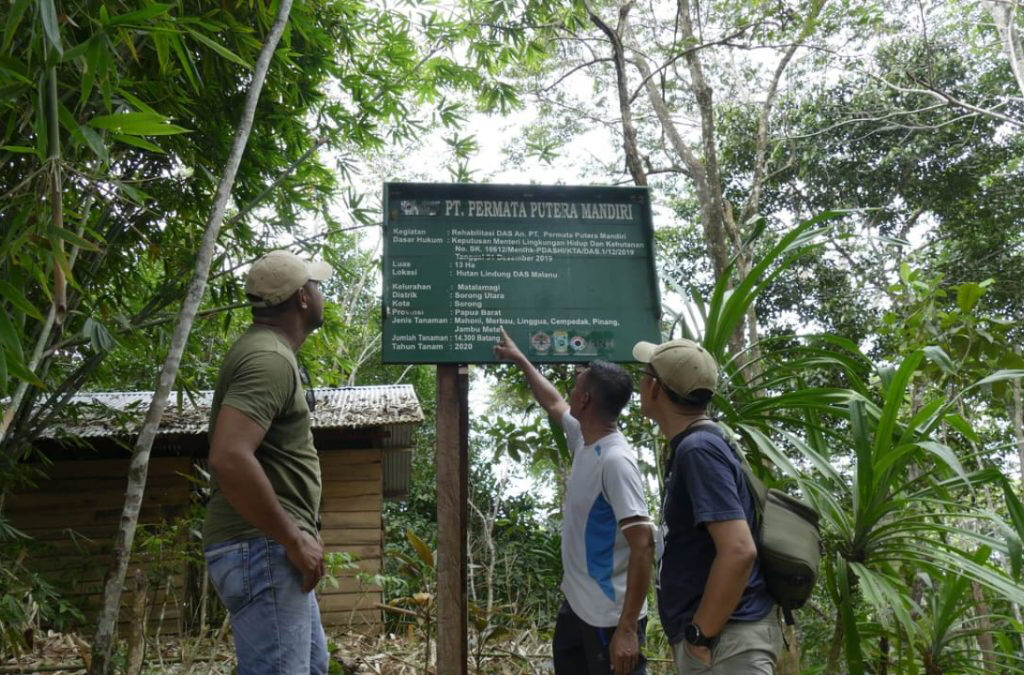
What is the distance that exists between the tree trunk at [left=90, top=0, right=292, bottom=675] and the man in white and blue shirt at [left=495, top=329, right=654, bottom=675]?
164 cm

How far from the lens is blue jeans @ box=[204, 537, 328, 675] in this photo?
2242mm

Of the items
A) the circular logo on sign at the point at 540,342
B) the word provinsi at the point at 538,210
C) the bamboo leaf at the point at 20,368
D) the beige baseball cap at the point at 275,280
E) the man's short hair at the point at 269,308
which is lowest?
the bamboo leaf at the point at 20,368

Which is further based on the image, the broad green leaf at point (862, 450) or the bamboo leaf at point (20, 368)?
the broad green leaf at point (862, 450)

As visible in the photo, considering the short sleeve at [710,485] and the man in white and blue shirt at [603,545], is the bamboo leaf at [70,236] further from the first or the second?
the short sleeve at [710,485]

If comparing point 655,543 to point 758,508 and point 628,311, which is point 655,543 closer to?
point 758,508

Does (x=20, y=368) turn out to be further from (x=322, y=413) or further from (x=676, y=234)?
(x=676, y=234)

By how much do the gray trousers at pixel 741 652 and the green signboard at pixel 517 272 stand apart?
1.72 meters

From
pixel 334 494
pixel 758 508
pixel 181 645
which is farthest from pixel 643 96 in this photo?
pixel 758 508

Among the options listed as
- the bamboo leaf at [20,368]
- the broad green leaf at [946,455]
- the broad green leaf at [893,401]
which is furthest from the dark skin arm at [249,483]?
the broad green leaf at [893,401]

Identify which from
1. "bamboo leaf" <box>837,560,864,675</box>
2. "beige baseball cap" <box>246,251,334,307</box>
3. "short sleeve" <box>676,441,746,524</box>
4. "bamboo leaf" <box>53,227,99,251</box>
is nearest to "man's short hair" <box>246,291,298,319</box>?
"beige baseball cap" <box>246,251,334,307</box>

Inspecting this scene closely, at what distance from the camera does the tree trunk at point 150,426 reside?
9.98 ft

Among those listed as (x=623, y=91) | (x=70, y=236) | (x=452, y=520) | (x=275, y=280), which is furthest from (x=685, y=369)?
(x=623, y=91)

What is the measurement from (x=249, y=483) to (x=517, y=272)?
1.94 metres

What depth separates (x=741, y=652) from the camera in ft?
7.04
